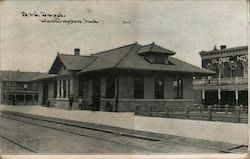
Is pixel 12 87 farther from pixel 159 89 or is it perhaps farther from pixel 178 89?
pixel 178 89

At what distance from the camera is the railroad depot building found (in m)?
12.2

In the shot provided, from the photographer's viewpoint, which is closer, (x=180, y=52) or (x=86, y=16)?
(x=86, y=16)

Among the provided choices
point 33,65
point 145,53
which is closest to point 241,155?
point 33,65

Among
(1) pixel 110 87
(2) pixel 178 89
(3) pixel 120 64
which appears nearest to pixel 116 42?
(3) pixel 120 64

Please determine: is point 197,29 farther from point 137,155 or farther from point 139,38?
point 137,155

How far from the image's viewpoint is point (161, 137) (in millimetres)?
7641

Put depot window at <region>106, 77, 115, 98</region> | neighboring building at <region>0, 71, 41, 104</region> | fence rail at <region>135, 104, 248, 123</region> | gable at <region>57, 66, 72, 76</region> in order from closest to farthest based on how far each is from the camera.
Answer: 1. neighboring building at <region>0, 71, 41, 104</region>
2. fence rail at <region>135, 104, 248, 123</region>
3. depot window at <region>106, 77, 115, 98</region>
4. gable at <region>57, 66, 72, 76</region>

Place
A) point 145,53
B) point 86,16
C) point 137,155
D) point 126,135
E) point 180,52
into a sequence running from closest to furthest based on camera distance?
point 137,155
point 86,16
point 126,135
point 180,52
point 145,53

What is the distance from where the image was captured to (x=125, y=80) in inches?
491

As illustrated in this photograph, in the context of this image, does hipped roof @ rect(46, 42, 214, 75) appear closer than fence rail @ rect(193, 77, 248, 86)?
Yes

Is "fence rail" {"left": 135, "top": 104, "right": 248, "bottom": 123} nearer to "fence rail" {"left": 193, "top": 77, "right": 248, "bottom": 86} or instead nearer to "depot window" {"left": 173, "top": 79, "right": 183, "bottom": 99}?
"depot window" {"left": 173, "top": 79, "right": 183, "bottom": 99}

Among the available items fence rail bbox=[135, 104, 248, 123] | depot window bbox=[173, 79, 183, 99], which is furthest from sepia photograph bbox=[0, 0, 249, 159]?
depot window bbox=[173, 79, 183, 99]

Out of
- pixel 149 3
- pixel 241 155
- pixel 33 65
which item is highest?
pixel 149 3

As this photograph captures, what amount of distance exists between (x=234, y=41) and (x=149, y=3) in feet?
6.17
